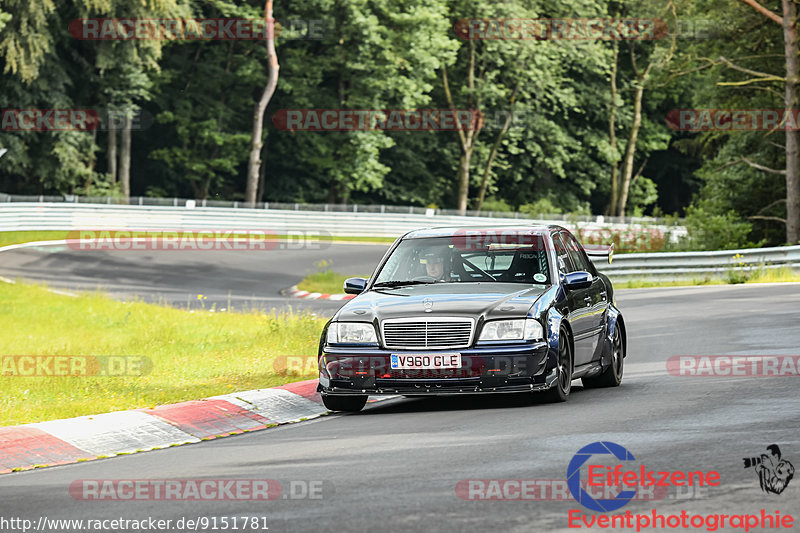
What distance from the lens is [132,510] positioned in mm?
7020

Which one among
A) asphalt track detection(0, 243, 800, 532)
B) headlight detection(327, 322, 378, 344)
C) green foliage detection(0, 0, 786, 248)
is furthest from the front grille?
green foliage detection(0, 0, 786, 248)

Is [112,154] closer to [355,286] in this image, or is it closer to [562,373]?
[355,286]

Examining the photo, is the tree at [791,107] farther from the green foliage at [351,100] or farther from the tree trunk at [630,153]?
the tree trunk at [630,153]

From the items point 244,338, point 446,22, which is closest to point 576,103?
point 446,22

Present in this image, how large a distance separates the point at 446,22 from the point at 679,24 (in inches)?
960

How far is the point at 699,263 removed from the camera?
2786cm

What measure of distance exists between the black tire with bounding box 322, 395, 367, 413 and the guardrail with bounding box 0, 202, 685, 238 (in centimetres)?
3230

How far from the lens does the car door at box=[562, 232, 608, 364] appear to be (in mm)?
11898

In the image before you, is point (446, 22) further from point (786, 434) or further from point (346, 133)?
point (786, 434)

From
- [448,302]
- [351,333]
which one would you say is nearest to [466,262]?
[448,302]

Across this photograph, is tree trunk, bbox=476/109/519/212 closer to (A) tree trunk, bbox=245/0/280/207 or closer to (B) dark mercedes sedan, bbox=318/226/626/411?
(A) tree trunk, bbox=245/0/280/207

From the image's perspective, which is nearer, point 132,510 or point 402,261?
point 132,510

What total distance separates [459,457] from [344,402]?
3.04 m

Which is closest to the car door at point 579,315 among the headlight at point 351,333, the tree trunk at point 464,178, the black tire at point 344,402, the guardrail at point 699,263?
the headlight at point 351,333
